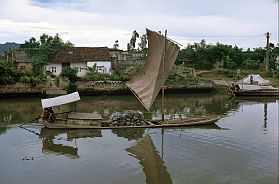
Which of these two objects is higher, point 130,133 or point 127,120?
point 127,120

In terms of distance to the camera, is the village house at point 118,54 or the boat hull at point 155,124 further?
the village house at point 118,54

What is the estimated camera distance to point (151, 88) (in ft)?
59.4

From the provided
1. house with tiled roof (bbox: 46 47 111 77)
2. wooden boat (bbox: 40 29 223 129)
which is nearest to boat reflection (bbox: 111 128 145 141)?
wooden boat (bbox: 40 29 223 129)

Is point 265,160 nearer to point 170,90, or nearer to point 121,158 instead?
point 121,158

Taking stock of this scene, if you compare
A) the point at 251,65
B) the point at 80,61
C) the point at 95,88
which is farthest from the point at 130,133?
the point at 251,65

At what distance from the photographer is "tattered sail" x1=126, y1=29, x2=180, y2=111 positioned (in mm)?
18109

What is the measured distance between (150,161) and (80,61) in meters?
28.0

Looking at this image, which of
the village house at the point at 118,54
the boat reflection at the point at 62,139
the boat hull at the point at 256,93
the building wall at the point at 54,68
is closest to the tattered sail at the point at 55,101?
the boat reflection at the point at 62,139

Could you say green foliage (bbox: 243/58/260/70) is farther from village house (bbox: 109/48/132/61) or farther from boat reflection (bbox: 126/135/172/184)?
boat reflection (bbox: 126/135/172/184)

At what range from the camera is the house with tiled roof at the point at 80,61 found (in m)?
39.0

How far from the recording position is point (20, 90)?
101 ft

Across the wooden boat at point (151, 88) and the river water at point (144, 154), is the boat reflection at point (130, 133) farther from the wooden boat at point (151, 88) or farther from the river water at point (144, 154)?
the wooden boat at point (151, 88)

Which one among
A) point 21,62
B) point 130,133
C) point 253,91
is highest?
point 21,62

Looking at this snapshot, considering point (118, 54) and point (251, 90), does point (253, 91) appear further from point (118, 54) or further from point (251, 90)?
point (118, 54)
